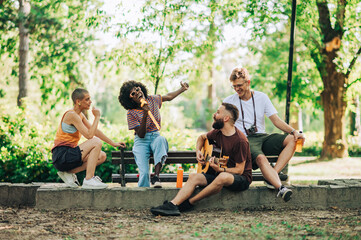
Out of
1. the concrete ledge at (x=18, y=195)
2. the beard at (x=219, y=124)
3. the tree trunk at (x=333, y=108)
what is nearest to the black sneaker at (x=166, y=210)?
the beard at (x=219, y=124)

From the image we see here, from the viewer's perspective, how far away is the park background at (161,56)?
9.51 metres

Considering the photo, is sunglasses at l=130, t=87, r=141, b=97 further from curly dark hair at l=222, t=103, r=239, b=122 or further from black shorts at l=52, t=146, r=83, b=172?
curly dark hair at l=222, t=103, r=239, b=122

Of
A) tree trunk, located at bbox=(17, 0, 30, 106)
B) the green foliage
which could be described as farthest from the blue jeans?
tree trunk, located at bbox=(17, 0, 30, 106)

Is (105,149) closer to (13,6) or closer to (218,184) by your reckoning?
(218,184)

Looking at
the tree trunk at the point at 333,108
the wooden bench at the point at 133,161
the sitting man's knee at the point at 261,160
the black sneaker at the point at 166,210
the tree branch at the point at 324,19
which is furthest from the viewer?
the tree trunk at the point at 333,108

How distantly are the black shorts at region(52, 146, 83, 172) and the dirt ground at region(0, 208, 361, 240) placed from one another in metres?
0.60

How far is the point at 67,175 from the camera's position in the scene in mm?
6012

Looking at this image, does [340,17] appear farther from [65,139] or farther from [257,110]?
[65,139]

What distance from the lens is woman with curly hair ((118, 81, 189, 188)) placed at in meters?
6.06

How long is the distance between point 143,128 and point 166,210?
1.23m

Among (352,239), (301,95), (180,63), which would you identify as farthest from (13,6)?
(352,239)

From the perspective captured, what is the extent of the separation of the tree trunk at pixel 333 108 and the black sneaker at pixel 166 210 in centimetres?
1130

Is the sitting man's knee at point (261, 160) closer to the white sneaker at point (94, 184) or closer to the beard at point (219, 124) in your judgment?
the beard at point (219, 124)

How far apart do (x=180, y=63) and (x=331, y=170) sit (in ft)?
19.6
